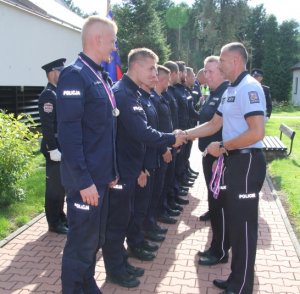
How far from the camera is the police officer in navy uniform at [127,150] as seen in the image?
3924 millimetres

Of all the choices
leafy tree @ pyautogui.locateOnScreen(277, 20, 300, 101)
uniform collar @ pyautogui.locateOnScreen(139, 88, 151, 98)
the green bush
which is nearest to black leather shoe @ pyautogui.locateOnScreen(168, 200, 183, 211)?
the green bush

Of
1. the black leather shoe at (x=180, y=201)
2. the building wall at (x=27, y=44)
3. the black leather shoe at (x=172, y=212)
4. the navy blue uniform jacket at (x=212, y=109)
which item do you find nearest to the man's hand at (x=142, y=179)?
the navy blue uniform jacket at (x=212, y=109)

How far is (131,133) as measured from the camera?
12.9ft

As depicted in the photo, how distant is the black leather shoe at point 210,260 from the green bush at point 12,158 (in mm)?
3114

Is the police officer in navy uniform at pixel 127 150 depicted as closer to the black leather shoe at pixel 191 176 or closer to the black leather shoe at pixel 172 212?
the black leather shoe at pixel 172 212

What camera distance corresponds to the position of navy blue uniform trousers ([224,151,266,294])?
3.52 m

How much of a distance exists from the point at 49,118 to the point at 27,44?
28.9 ft

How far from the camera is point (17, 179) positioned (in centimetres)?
631

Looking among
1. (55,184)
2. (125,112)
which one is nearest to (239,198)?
(125,112)

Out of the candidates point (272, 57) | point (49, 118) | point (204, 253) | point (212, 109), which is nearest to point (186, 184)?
point (212, 109)

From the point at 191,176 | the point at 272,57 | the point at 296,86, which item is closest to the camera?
the point at 191,176

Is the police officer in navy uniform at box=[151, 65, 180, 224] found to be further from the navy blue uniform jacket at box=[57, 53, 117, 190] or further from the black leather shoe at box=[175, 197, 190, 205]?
the navy blue uniform jacket at box=[57, 53, 117, 190]

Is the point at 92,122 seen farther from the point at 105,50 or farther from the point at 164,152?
the point at 164,152

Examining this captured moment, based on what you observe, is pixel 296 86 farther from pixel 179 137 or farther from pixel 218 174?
pixel 218 174
